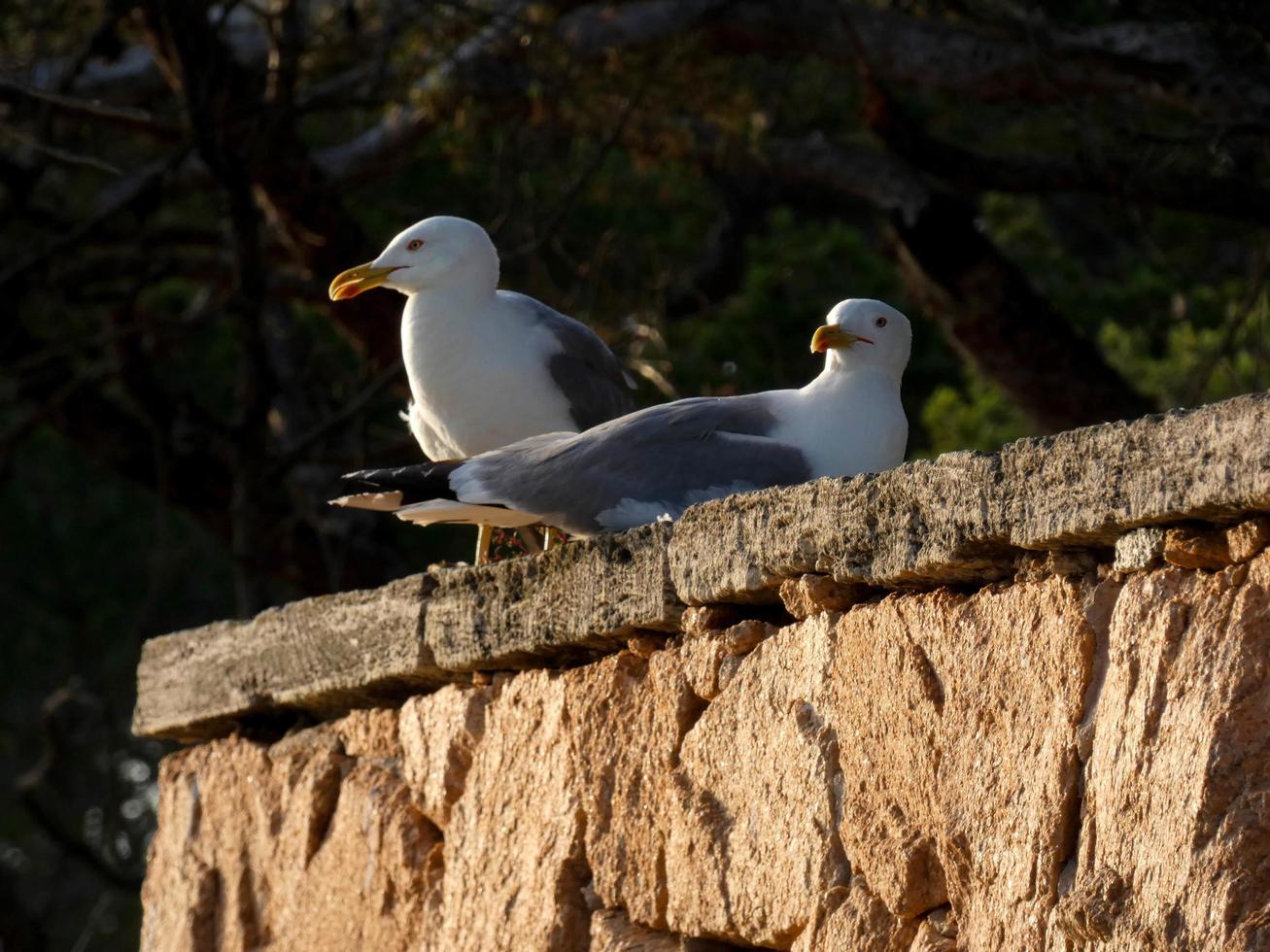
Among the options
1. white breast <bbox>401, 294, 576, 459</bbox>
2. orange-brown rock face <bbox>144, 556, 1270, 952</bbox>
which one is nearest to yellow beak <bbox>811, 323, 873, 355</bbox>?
orange-brown rock face <bbox>144, 556, 1270, 952</bbox>

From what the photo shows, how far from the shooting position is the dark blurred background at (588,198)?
6.82m

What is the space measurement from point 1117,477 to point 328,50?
20.3ft

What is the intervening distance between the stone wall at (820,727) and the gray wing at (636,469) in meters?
0.11

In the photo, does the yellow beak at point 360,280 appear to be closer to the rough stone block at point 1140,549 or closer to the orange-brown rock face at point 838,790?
the orange-brown rock face at point 838,790

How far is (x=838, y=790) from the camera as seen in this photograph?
255cm

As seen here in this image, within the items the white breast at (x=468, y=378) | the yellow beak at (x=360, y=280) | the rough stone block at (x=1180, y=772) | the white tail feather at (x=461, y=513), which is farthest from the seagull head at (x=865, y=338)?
the rough stone block at (x=1180, y=772)

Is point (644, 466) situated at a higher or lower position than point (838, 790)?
higher

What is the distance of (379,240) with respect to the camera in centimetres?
1080

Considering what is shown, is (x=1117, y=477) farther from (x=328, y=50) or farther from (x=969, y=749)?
(x=328, y=50)

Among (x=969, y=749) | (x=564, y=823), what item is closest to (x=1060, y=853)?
(x=969, y=749)

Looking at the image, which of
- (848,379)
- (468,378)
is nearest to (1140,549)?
(848,379)

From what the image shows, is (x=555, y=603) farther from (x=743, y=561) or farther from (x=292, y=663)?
(x=292, y=663)

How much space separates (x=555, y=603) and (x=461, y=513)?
0.75 ft

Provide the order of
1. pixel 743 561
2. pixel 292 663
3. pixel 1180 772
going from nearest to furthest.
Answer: pixel 1180 772 < pixel 743 561 < pixel 292 663
